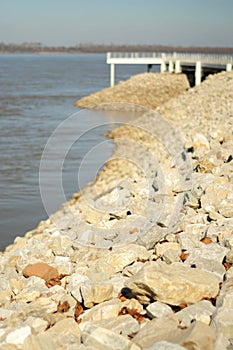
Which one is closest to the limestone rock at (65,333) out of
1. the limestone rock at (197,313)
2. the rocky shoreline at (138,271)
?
the rocky shoreline at (138,271)

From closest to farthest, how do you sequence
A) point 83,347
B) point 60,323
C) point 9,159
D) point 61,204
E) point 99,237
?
point 83,347, point 60,323, point 99,237, point 61,204, point 9,159

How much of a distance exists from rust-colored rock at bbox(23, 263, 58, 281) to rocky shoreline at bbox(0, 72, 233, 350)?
0.01 m

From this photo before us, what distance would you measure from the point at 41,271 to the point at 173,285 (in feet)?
6.94

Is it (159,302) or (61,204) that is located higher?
(159,302)

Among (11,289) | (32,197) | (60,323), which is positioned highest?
(60,323)

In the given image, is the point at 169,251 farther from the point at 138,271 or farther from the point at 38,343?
the point at 38,343

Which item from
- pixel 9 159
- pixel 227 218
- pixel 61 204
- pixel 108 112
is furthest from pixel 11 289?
pixel 108 112

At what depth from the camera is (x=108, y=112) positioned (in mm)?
30875

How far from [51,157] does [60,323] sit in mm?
14090

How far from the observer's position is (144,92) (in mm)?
35156

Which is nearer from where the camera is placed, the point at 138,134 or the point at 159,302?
the point at 159,302

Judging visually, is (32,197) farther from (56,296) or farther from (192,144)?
(56,296)

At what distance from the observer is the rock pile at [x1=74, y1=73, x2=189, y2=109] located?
33.8 meters

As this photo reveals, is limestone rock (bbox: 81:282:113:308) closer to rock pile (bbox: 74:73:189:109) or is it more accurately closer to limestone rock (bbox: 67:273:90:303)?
limestone rock (bbox: 67:273:90:303)
